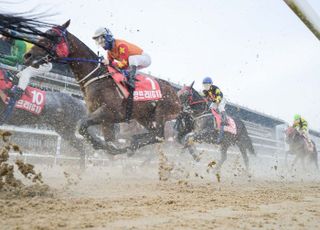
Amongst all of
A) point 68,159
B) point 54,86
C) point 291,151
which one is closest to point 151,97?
point 68,159

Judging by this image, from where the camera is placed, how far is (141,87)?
5.86 m

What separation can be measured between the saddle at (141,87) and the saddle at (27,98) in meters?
2.06

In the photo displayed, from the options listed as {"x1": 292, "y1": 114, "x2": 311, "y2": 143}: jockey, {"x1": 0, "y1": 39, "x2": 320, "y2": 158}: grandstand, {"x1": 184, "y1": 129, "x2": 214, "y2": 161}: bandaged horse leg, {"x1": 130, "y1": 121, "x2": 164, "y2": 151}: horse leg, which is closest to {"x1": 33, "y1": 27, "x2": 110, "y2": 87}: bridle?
{"x1": 0, "y1": 39, "x2": 320, "y2": 158}: grandstand

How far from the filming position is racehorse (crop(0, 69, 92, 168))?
6965mm

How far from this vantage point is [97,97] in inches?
214

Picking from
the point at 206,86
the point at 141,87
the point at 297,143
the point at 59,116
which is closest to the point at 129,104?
the point at 141,87

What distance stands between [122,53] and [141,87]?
25.6 inches

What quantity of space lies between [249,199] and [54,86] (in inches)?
376

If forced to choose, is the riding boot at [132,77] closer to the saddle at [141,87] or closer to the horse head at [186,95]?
the saddle at [141,87]

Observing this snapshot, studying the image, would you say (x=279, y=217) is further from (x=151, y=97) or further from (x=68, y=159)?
(x=68, y=159)

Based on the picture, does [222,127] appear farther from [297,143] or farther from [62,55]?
[297,143]

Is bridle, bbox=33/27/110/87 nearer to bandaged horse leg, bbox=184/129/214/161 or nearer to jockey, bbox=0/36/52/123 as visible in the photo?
jockey, bbox=0/36/52/123

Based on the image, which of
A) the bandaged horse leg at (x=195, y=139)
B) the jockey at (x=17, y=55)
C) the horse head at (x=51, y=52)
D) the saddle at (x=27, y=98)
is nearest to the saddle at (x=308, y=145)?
the bandaged horse leg at (x=195, y=139)

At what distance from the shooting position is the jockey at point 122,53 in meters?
5.57
